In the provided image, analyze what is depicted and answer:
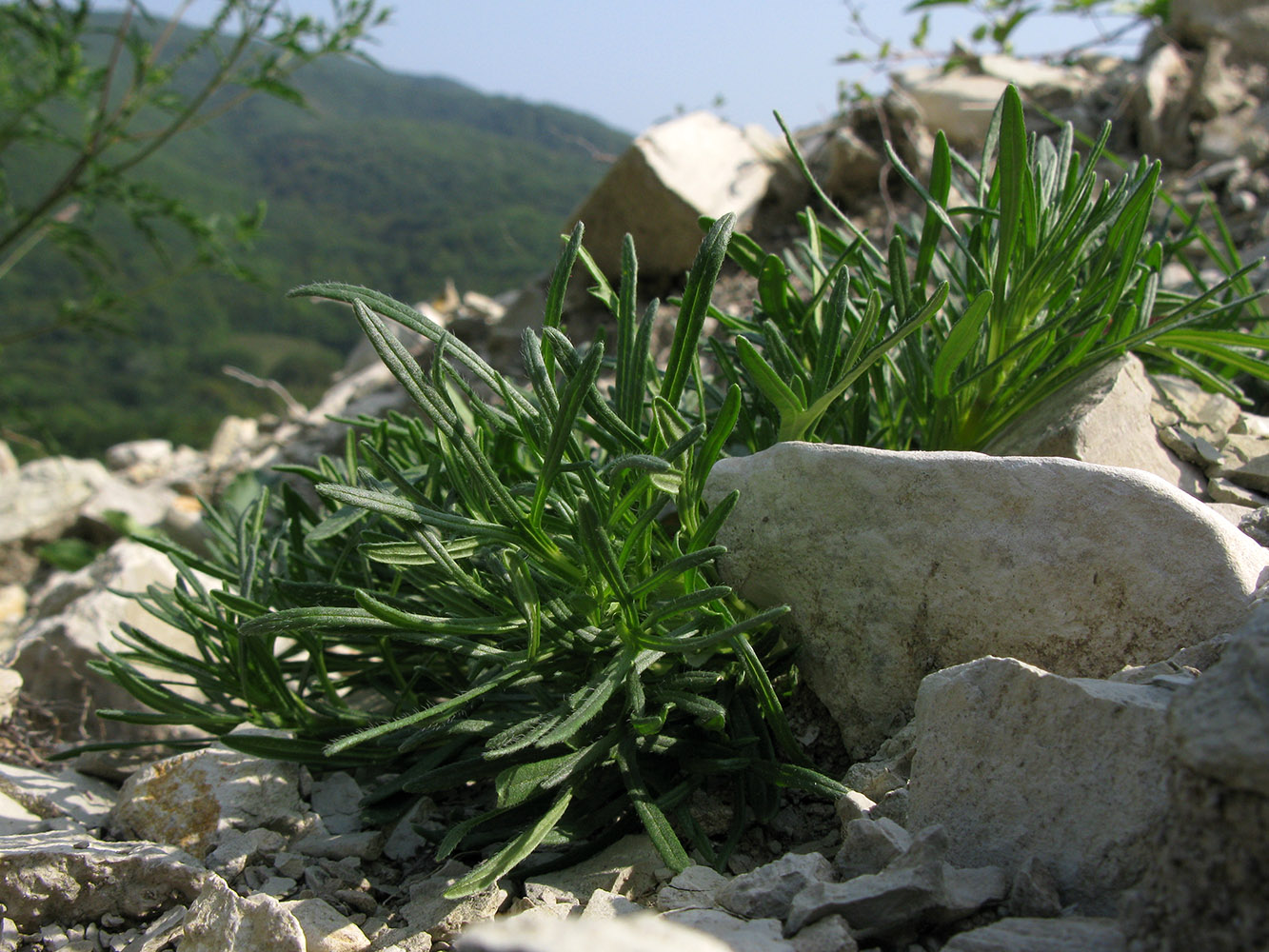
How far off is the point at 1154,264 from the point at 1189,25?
135 inches

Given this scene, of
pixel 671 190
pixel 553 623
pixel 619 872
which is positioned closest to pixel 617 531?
pixel 553 623

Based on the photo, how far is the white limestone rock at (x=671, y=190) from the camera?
434cm

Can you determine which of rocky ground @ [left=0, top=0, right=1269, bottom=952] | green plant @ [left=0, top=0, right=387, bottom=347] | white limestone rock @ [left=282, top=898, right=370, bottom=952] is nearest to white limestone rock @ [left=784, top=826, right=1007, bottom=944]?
rocky ground @ [left=0, top=0, right=1269, bottom=952]

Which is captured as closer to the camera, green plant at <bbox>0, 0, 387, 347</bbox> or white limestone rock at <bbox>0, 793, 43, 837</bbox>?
white limestone rock at <bbox>0, 793, 43, 837</bbox>

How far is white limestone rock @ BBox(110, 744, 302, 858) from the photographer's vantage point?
1703mm

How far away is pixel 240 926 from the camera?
1.26 metres

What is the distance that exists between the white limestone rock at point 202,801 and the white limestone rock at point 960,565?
3.26 feet

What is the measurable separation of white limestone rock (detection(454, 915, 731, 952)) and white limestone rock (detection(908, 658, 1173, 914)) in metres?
0.56

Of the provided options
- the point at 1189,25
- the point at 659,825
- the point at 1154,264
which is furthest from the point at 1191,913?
the point at 1189,25

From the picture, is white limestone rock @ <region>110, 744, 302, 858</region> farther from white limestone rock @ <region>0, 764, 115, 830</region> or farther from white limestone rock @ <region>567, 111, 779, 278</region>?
white limestone rock @ <region>567, 111, 779, 278</region>

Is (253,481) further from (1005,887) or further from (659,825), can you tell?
(1005,887)

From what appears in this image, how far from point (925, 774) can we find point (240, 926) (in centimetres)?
96

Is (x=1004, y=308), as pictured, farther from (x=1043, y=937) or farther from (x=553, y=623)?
(x=1043, y=937)

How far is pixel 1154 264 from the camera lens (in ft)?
6.53
